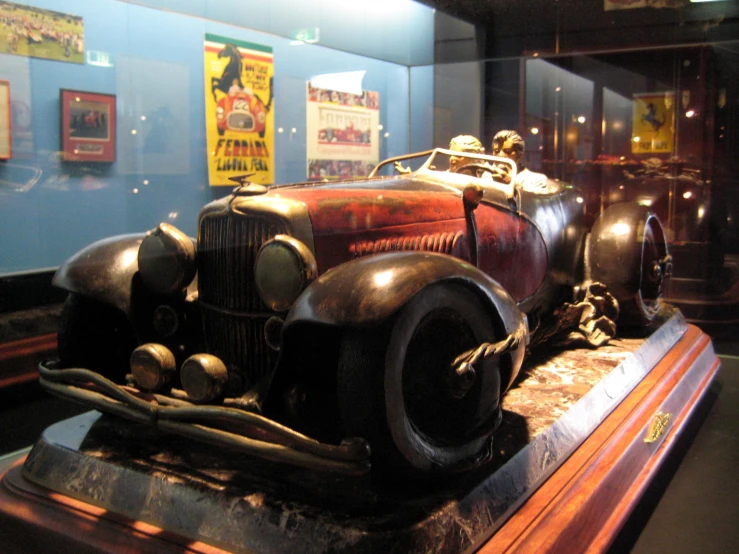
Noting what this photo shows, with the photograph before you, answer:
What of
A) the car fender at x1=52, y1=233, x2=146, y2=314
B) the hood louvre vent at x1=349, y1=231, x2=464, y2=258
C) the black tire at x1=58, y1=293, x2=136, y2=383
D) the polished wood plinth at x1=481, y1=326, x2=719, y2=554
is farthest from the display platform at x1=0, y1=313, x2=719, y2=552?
the hood louvre vent at x1=349, y1=231, x2=464, y2=258

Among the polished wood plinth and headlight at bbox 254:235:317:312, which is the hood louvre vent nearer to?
headlight at bbox 254:235:317:312

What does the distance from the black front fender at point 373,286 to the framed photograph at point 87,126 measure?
139 centimetres

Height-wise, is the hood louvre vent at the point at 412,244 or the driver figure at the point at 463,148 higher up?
the driver figure at the point at 463,148

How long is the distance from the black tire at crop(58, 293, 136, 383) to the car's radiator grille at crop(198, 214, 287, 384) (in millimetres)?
394

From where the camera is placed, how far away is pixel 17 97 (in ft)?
8.09

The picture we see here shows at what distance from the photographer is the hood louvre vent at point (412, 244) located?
2055mm

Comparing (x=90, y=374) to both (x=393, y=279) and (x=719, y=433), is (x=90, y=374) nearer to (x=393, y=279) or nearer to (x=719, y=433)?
(x=393, y=279)

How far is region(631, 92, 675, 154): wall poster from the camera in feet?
11.3

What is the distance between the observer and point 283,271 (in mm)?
1765

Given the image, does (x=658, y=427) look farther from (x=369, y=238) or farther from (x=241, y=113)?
(x=241, y=113)

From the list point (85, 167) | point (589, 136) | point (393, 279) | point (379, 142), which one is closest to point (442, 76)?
point (379, 142)

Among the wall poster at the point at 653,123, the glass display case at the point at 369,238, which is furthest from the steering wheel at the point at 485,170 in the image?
the wall poster at the point at 653,123

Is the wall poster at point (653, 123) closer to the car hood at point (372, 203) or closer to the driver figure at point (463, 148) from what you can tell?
the driver figure at point (463, 148)

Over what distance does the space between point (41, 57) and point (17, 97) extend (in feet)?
0.52
